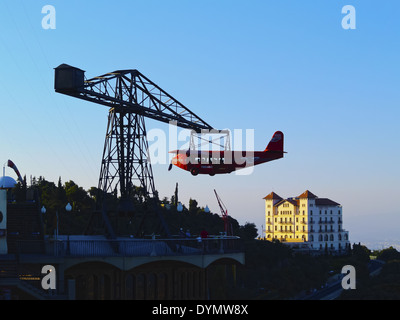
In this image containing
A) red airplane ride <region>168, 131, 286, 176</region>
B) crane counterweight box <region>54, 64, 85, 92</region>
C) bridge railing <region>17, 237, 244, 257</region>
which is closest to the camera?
bridge railing <region>17, 237, 244, 257</region>

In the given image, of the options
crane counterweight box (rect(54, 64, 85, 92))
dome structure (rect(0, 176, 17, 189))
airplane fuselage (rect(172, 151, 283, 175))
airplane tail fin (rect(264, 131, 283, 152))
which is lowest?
dome structure (rect(0, 176, 17, 189))

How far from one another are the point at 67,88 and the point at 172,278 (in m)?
19.7

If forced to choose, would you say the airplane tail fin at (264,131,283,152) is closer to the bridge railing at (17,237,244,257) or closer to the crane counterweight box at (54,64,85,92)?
the bridge railing at (17,237,244,257)

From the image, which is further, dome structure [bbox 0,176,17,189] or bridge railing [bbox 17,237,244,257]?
dome structure [bbox 0,176,17,189]

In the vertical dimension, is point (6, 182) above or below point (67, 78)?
below

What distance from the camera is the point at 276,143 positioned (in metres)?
74.4

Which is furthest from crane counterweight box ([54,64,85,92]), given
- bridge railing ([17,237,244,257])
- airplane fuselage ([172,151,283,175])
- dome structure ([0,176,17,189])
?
bridge railing ([17,237,244,257])

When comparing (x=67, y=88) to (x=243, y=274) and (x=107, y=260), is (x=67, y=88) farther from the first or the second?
(x=243, y=274)

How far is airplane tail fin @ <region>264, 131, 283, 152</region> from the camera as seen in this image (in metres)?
74.2

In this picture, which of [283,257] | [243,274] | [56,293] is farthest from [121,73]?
[283,257]

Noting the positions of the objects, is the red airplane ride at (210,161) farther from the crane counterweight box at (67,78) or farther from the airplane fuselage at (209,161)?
the crane counterweight box at (67,78)

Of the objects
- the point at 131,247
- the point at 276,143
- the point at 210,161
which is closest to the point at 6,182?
the point at 131,247

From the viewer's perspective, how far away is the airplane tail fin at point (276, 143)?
74250 mm

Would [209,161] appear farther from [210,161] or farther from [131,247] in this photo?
[131,247]
